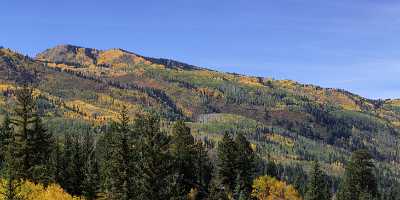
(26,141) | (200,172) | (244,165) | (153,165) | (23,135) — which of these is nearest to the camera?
(153,165)

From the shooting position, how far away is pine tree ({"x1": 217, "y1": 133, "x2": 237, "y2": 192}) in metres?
121

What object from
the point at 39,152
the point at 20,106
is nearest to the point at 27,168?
the point at 39,152

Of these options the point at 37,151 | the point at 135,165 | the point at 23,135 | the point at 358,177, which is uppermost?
the point at 23,135

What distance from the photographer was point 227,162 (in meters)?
121

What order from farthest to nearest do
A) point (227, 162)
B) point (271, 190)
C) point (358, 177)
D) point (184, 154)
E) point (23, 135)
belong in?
point (271, 190) → point (358, 177) → point (227, 162) → point (184, 154) → point (23, 135)

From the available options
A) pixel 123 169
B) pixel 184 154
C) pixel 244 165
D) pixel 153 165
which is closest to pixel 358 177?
pixel 244 165

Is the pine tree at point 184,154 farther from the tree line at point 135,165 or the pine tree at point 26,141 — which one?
A: the pine tree at point 26,141

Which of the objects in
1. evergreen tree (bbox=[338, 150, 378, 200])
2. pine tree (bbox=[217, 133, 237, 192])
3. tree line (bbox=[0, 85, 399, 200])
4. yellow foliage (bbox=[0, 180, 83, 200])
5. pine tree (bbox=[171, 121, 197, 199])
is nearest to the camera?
Answer: tree line (bbox=[0, 85, 399, 200])

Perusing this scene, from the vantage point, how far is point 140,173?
69.0m

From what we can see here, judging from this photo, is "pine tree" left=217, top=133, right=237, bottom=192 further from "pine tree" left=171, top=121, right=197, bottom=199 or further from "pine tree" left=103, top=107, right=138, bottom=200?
"pine tree" left=103, top=107, right=138, bottom=200

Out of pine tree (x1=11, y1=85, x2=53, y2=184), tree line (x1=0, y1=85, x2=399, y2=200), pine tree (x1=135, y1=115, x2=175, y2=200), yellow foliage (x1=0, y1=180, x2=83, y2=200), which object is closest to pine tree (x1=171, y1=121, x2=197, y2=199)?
tree line (x1=0, y1=85, x2=399, y2=200)

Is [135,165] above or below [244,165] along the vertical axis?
above

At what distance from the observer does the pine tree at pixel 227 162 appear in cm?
12056

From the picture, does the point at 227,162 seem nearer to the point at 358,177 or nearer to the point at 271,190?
the point at 358,177
